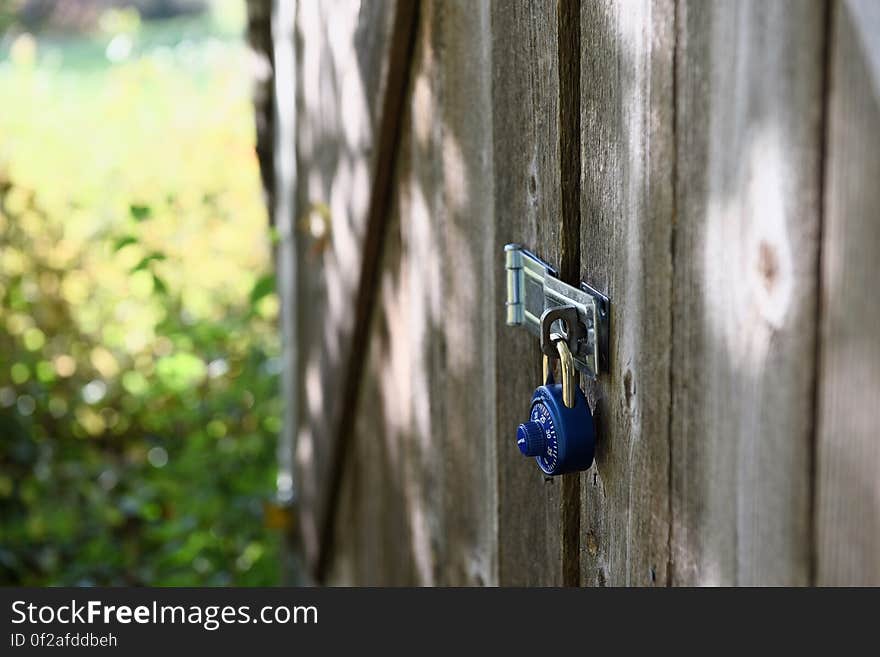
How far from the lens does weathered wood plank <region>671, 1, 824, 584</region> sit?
89 cm

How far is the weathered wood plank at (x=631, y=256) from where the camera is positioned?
1144 millimetres

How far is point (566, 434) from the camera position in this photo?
1339 mm

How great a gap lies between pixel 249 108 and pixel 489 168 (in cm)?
453

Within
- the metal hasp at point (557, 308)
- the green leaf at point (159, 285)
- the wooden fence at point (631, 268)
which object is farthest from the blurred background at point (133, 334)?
the metal hasp at point (557, 308)

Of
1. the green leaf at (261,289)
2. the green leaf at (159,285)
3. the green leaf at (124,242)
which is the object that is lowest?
the green leaf at (261,289)

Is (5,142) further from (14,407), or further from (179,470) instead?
(179,470)

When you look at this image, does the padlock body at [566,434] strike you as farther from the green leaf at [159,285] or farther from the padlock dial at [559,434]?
the green leaf at [159,285]

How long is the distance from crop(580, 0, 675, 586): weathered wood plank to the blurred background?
3067mm

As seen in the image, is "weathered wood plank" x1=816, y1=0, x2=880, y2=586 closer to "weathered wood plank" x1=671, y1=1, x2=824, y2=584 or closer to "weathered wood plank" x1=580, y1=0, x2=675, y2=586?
"weathered wood plank" x1=671, y1=1, x2=824, y2=584

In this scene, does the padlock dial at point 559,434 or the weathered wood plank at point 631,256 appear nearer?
the weathered wood plank at point 631,256

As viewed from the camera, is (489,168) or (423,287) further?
(423,287)

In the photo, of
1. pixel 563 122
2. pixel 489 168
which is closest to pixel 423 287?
pixel 489 168

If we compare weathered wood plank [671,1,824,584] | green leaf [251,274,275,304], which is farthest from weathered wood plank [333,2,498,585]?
green leaf [251,274,275,304]

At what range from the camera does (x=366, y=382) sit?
270 cm
